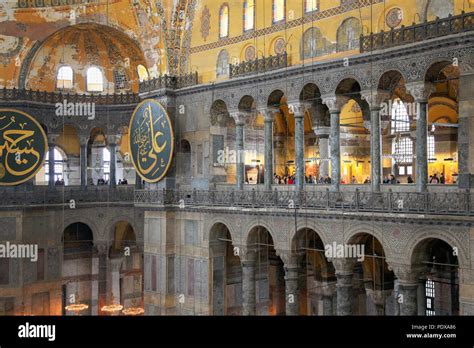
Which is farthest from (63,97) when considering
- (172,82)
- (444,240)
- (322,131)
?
(444,240)

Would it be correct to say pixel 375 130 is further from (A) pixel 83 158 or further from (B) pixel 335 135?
(A) pixel 83 158

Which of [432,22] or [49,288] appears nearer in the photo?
[432,22]

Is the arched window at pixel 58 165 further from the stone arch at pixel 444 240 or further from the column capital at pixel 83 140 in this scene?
the stone arch at pixel 444 240

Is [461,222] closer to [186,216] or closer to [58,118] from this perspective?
[186,216]

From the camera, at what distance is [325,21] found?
1557 cm

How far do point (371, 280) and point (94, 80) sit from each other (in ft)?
38.7

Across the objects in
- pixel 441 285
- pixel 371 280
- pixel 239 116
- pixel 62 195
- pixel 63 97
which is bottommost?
pixel 441 285

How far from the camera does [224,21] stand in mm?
18516

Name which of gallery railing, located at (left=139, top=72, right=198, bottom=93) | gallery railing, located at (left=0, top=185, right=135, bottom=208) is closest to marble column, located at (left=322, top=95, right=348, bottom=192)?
gallery railing, located at (left=139, top=72, right=198, bottom=93)

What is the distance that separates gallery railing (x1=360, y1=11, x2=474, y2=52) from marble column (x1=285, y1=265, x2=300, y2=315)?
19.1ft

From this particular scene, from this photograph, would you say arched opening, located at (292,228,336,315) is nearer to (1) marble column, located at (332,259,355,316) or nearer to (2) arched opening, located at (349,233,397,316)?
(2) arched opening, located at (349,233,397,316)

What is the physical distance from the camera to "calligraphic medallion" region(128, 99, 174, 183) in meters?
19.0
